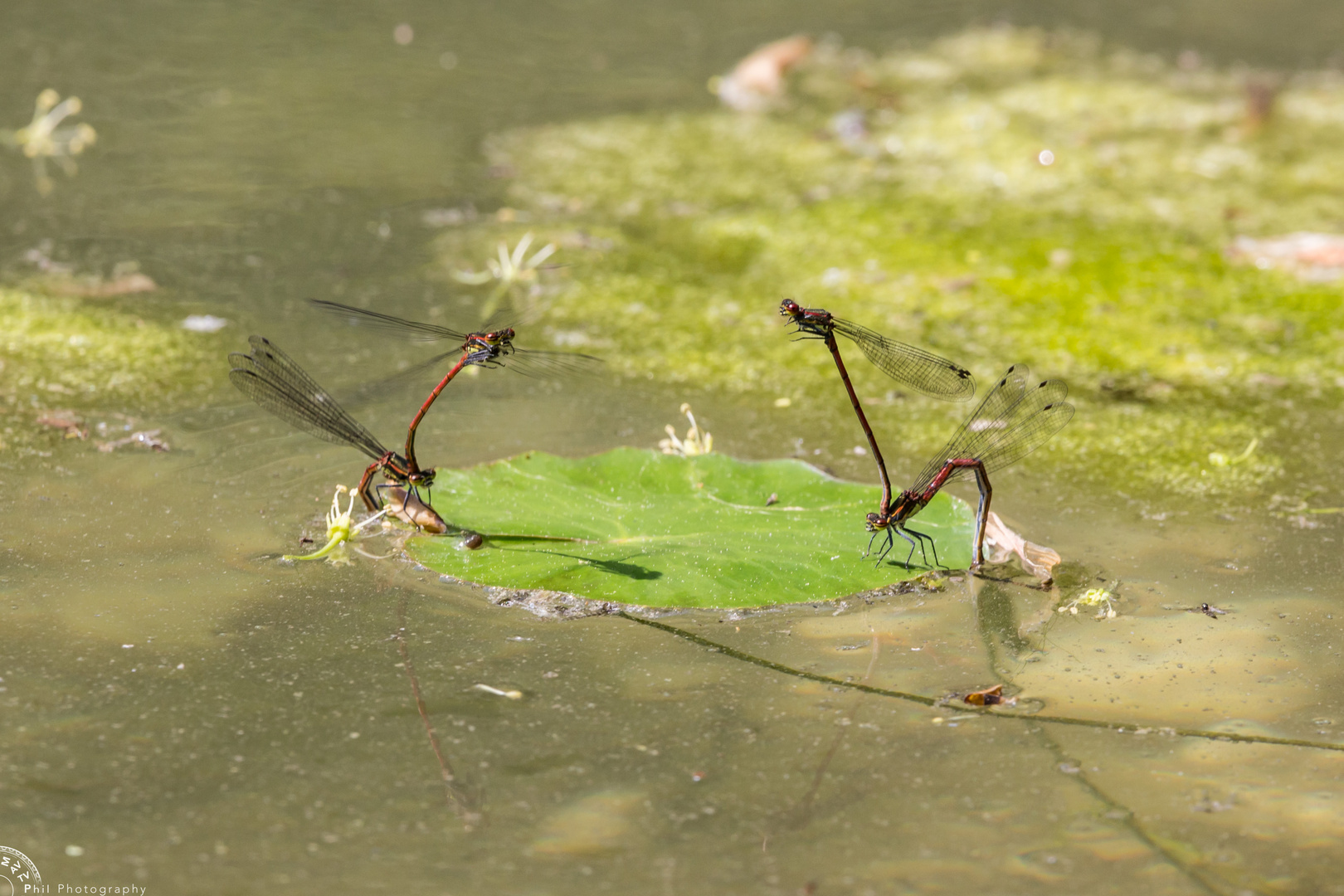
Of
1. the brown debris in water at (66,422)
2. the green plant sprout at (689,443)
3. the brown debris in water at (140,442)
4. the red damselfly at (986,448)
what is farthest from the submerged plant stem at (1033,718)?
the brown debris in water at (66,422)

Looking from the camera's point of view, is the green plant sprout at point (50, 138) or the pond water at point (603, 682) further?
the green plant sprout at point (50, 138)

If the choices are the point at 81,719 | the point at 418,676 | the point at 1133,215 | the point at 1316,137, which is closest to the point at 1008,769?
the point at 418,676

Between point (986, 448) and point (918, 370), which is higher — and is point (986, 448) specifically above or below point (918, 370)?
below

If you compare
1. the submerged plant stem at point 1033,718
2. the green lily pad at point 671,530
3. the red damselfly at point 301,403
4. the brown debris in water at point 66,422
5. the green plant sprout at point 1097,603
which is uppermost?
the red damselfly at point 301,403

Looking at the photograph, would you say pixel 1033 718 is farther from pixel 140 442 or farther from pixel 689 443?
pixel 140 442

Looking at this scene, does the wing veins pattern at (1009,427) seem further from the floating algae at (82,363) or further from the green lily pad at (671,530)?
the floating algae at (82,363)

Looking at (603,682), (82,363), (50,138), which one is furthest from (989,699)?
(50,138)
